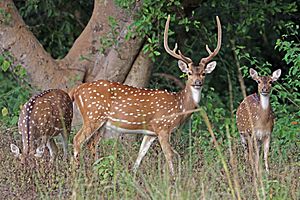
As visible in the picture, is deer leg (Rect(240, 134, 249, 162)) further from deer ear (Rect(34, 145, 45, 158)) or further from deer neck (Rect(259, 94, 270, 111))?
deer ear (Rect(34, 145, 45, 158))

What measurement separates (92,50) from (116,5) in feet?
2.32

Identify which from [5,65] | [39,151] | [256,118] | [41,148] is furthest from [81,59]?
[39,151]

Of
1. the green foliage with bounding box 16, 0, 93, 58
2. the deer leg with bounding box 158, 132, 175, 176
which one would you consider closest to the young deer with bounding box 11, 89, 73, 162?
the deer leg with bounding box 158, 132, 175, 176

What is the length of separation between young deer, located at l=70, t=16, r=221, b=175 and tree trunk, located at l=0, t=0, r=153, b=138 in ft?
5.18

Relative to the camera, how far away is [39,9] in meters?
14.4

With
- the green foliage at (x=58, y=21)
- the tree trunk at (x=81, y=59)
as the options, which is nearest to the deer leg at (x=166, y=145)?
the tree trunk at (x=81, y=59)

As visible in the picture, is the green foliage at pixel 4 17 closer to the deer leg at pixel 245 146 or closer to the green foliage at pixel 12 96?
the green foliage at pixel 12 96

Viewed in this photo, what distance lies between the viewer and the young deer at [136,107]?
9641 millimetres

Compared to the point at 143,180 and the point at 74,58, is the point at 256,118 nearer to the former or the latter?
the point at 143,180

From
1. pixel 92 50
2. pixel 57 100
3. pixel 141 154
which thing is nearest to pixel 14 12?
pixel 92 50

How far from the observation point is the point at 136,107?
9781 mm

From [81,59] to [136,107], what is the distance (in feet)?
6.67

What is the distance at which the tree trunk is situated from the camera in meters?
11.4

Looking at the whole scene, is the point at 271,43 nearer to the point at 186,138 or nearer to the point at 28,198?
the point at 186,138
